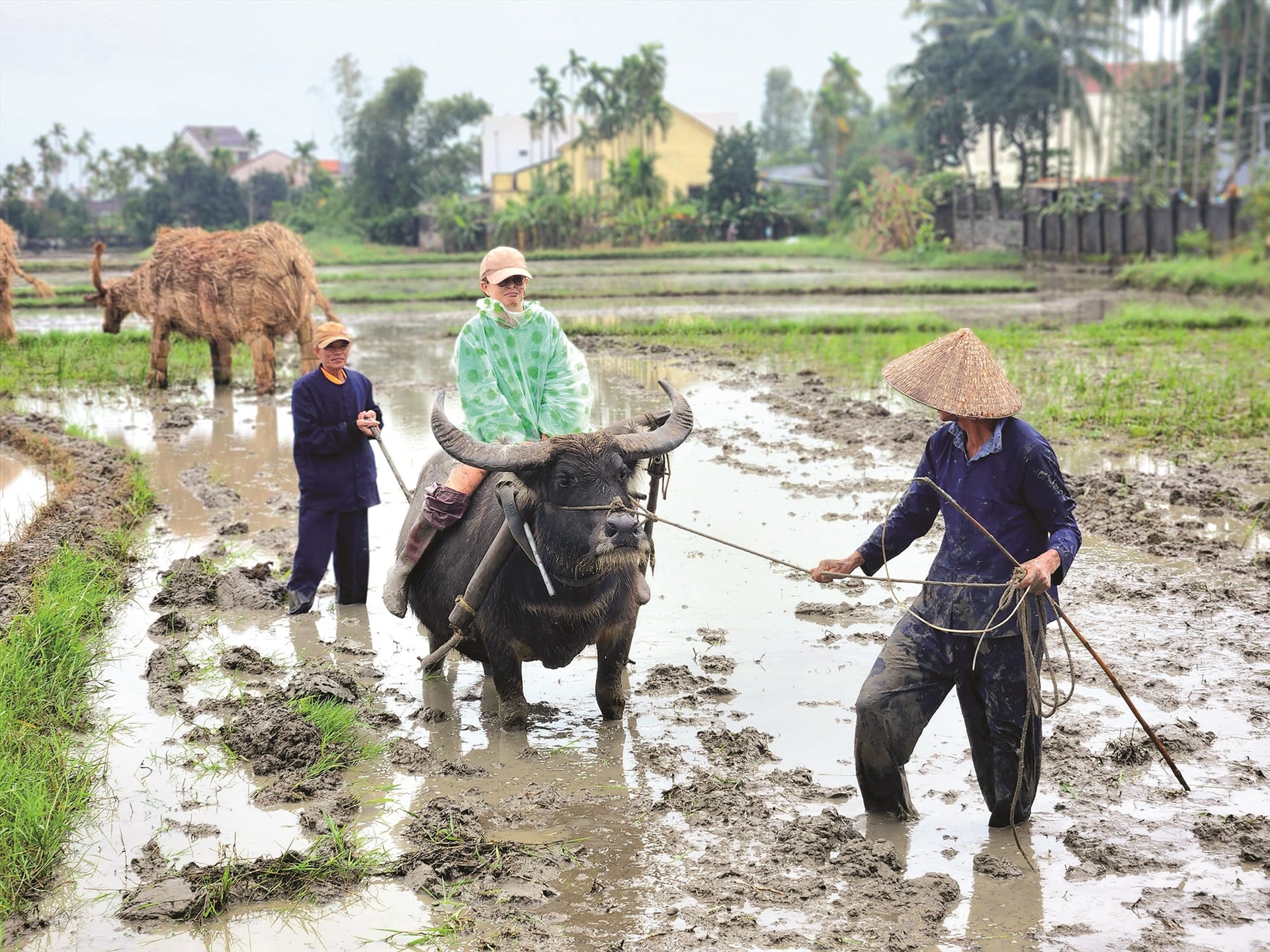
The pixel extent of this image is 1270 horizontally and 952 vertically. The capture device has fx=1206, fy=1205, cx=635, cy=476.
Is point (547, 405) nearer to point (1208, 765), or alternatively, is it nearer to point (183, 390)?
point (1208, 765)

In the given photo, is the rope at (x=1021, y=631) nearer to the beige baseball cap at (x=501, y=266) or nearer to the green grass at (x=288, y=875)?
the green grass at (x=288, y=875)

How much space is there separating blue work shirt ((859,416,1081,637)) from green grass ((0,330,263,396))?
37.1 ft

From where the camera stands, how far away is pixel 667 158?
50.1 metres

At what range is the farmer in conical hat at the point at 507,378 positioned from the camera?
15.0ft

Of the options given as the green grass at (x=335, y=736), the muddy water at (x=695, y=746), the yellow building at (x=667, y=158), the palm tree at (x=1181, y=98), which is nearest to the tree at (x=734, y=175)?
the yellow building at (x=667, y=158)

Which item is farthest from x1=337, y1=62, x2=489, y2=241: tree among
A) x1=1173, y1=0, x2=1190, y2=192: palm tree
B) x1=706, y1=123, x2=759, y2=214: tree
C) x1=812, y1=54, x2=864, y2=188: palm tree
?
x1=1173, y1=0, x2=1190, y2=192: palm tree

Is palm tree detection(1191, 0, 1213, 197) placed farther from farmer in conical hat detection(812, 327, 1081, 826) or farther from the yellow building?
farmer in conical hat detection(812, 327, 1081, 826)

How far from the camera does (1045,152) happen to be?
39.7m

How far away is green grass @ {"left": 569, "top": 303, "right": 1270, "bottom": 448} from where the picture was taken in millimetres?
9750

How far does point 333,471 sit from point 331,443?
16 centimetres

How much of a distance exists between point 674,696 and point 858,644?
976 mm

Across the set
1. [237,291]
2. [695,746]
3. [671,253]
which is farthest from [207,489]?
[671,253]

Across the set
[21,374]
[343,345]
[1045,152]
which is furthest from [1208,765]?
[1045,152]

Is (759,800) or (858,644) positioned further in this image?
(858,644)
